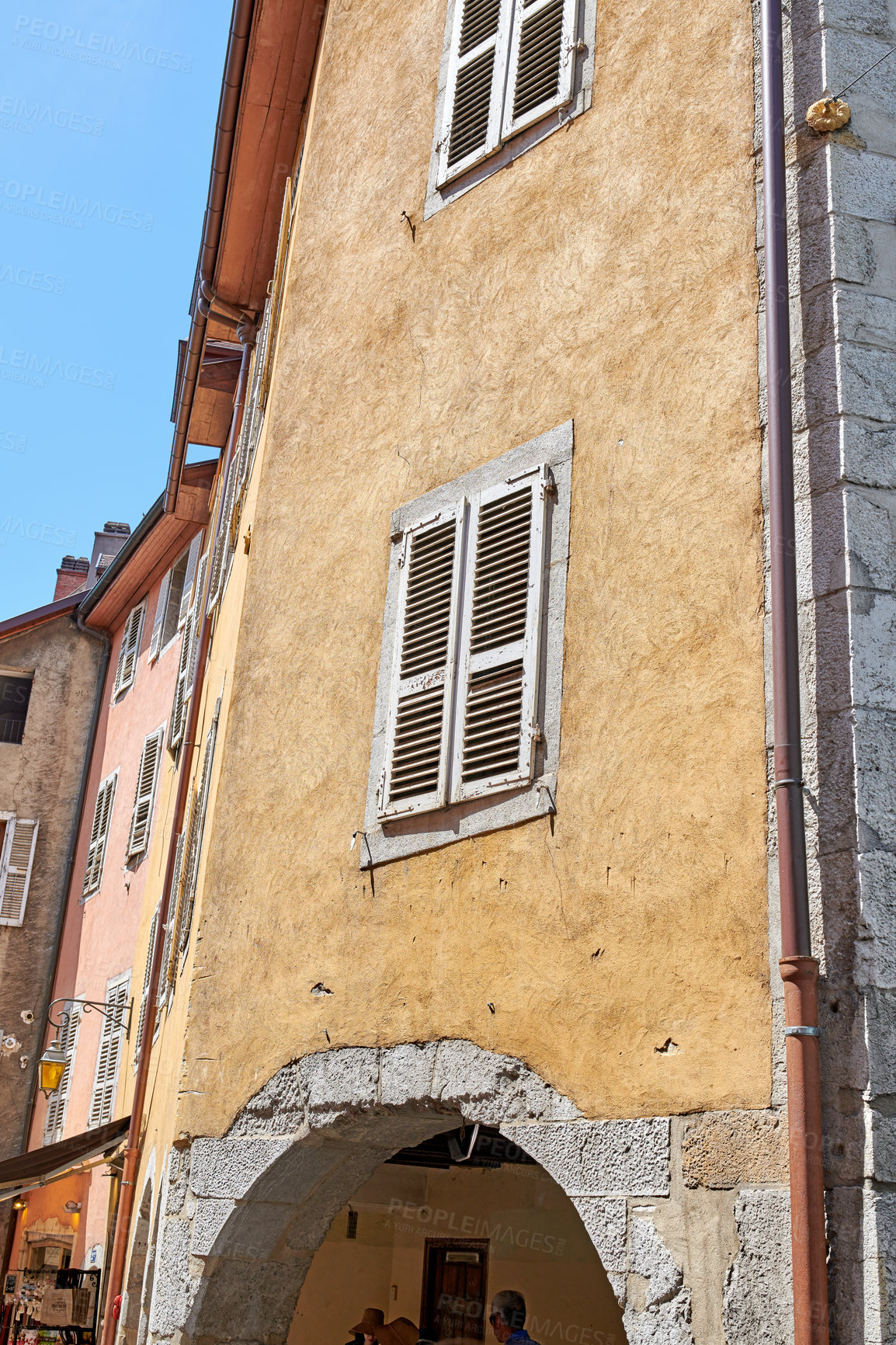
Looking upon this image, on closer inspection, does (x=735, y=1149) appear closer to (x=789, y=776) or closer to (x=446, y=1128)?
(x=789, y=776)

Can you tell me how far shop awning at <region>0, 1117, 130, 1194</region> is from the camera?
35.2ft

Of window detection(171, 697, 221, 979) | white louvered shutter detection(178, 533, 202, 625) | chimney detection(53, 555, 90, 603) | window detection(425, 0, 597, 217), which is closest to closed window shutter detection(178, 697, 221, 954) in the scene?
window detection(171, 697, 221, 979)

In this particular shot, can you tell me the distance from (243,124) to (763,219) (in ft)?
17.7

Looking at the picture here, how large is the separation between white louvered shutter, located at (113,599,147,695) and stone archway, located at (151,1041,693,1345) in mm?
11993

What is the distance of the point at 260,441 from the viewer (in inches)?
335

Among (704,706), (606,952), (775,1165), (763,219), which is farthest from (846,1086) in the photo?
(763,219)

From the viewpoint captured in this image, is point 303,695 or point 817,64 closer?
point 817,64

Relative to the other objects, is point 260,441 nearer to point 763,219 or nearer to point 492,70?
point 492,70

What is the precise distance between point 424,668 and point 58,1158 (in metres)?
6.99

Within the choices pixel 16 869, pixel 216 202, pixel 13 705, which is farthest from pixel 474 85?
pixel 13 705

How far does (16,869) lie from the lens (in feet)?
58.5

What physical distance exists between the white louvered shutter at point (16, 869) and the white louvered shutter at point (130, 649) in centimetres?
214

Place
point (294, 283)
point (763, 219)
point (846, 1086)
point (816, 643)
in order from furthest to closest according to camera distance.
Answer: point (294, 283), point (763, 219), point (816, 643), point (846, 1086)

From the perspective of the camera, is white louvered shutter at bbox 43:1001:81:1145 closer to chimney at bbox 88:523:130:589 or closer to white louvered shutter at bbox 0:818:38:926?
white louvered shutter at bbox 0:818:38:926
